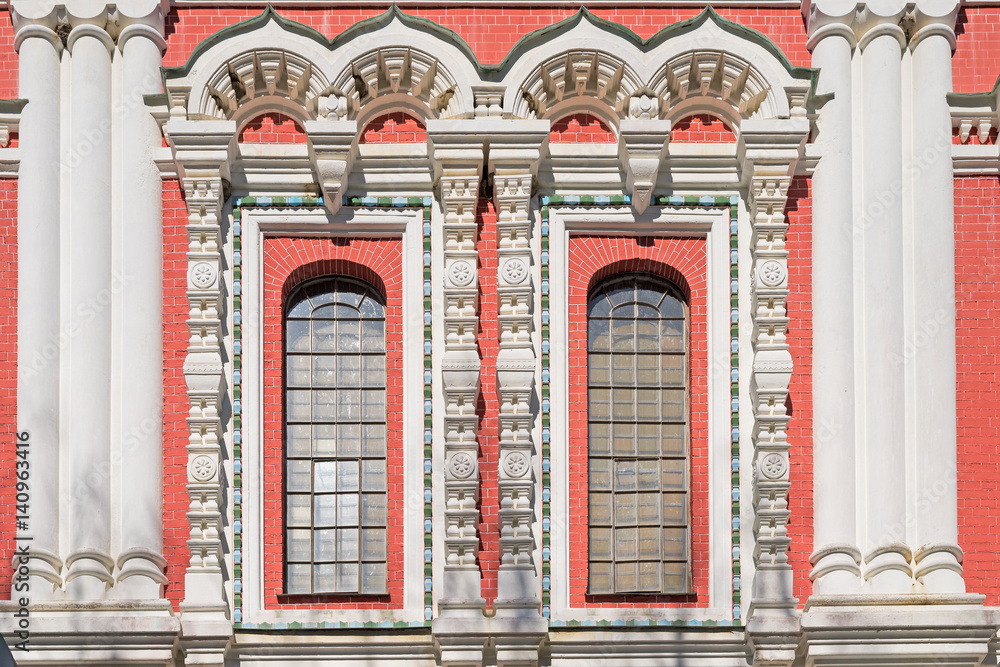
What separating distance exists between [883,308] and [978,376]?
86 cm

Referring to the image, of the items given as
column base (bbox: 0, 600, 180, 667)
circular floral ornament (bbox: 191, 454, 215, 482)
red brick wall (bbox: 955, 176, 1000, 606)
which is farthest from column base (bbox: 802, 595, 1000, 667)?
column base (bbox: 0, 600, 180, 667)

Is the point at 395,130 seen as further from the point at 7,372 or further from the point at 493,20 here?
the point at 7,372

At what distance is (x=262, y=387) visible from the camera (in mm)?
18375

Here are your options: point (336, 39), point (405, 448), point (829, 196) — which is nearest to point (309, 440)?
point (405, 448)

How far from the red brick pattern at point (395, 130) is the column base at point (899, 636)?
4.49m

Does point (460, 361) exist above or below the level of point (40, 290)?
below

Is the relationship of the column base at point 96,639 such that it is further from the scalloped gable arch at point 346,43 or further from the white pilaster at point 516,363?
the scalloped gable arch at point 346,43

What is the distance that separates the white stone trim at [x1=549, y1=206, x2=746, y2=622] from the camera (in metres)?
18.0

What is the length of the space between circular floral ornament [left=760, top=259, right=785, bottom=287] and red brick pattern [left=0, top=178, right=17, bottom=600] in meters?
5.32

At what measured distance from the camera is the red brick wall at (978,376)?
18266 mm

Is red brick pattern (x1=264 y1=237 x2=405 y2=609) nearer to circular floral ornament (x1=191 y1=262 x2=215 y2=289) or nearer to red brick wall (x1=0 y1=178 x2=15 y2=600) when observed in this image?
circular floral ornament (x1=191 y1=262 x2=215 y2=289)

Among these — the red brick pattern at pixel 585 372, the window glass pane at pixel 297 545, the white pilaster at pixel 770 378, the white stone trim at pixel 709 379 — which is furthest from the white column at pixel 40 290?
the white pilaster at pixel 770 378

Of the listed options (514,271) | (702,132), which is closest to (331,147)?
(514,271)

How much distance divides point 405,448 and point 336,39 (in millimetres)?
2987
